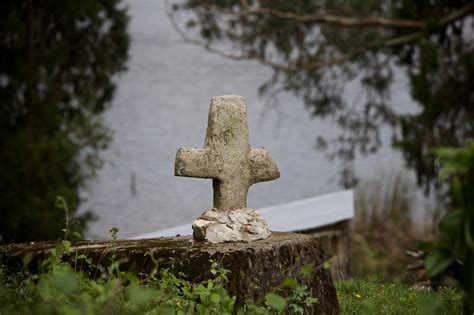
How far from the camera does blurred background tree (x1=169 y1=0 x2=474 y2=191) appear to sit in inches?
333

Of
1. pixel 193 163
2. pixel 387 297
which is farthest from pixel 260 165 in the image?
pixel 387 297

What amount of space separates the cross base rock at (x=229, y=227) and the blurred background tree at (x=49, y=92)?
4.03 meters

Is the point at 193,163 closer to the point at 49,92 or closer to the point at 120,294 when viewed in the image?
the point at 120,294

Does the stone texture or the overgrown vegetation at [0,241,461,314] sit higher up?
the stone texture

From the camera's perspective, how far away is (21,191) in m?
7.50

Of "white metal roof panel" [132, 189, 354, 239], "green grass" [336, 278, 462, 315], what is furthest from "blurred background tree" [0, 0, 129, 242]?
"green grass" [336, 278, 462, 315]

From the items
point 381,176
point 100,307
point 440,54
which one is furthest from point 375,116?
point 100,307

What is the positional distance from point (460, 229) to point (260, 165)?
165 cm

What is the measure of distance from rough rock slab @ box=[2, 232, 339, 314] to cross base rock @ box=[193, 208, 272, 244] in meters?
0.05

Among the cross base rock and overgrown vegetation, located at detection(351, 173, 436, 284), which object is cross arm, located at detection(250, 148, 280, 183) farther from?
overgrown vegetation, located at detection(351, 173, 436, 284)

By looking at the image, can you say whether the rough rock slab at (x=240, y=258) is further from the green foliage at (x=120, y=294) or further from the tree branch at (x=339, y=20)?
the tree branch at (x=339, y=20)

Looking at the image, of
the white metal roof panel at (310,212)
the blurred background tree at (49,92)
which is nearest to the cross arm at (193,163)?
the white metal roof panel at (310,212)

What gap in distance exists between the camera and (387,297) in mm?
3949

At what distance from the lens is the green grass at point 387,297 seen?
11.8 ft
